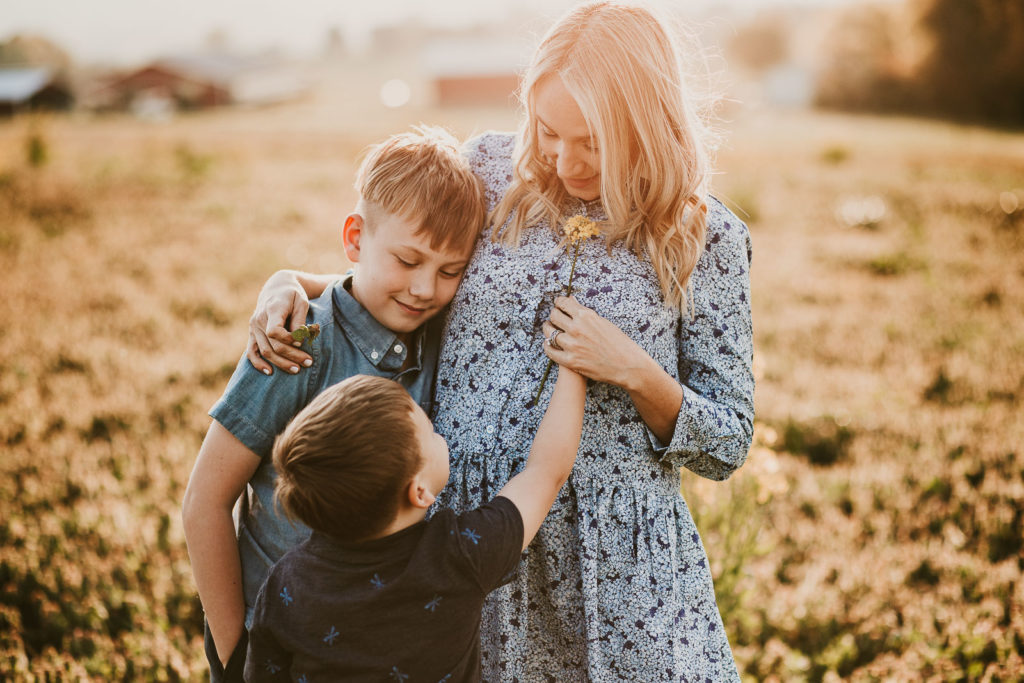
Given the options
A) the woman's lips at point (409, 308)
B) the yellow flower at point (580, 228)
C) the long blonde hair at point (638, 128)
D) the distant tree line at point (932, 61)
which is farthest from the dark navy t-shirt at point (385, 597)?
the distant tree line at point (932, 61)

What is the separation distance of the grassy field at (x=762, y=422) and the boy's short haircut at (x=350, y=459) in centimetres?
104

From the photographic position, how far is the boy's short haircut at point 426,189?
1922mm

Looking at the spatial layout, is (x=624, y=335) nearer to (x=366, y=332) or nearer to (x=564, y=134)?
(x=564, y=134)

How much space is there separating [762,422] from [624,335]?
407 centimetres

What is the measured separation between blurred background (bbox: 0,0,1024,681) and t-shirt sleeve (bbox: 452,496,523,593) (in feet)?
3.91

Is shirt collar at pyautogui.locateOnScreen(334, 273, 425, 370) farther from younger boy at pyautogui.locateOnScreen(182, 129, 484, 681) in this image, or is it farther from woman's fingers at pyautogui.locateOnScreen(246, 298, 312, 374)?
woman's fingers at pyautogui.locateOnScreen(246, 298, 312, 374)

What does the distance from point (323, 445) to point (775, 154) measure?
67.6 ft

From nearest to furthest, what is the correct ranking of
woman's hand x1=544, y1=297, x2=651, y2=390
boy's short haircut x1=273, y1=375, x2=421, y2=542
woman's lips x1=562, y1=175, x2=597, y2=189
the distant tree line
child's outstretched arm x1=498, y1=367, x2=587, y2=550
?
1. boy's short haircut x1=273, y1=375, x2=421, y2=542
2. child's outstretched arm x1=498, y1=367, x2=587, y2=550
3. woman's hand x1=544, y1=297, x2=651, y2=390
4. woman's lips x1=562, y1=175, x2=597, y2=189
5. the distant tree line

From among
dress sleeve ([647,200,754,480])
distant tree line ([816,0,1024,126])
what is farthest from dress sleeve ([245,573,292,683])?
distant tree line ([816,0,1024,126])

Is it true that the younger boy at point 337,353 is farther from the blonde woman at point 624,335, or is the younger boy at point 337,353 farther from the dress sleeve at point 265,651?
the dress sleeve at point 265,651

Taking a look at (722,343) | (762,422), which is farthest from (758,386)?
(722,343)

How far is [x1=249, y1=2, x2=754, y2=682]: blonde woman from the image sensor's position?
1.94m

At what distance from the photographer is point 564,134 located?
199 centimetres

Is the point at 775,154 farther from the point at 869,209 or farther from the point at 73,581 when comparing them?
the point at 73,581
